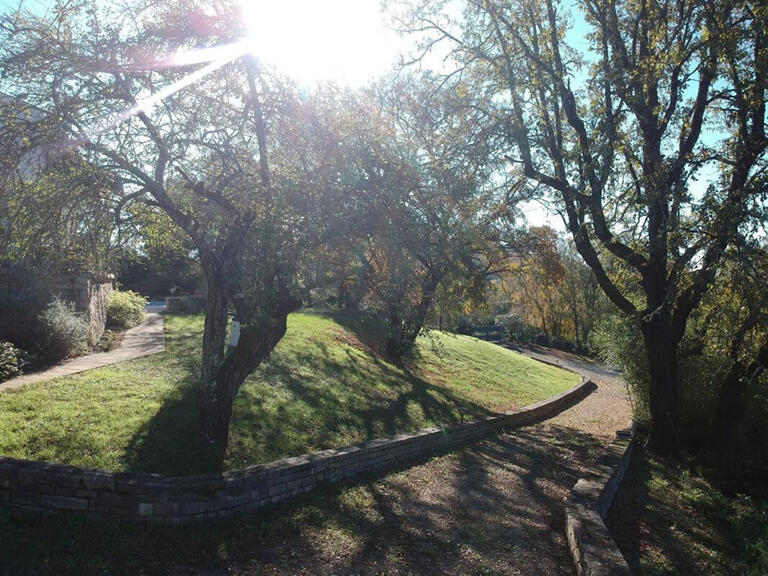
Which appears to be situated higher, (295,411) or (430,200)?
(430,200)

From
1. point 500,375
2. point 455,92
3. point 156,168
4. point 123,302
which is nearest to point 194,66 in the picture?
point 156,168

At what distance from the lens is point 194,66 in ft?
23.0

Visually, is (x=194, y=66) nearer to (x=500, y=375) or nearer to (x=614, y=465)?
(x=614, y=465)

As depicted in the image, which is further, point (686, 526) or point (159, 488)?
point (686, 526)

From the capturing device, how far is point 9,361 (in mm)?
8742

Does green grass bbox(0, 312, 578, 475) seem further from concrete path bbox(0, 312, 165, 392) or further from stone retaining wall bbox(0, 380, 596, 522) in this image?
stone retaining wall bbox(0, 380, 596, 522)

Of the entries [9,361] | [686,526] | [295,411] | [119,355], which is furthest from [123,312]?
[686,526]

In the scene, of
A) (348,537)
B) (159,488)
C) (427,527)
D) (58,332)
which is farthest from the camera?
(58,332)

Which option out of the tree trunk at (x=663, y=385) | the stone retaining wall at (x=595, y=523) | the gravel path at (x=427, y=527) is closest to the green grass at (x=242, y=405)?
the gravel path at (x=427, y=527)

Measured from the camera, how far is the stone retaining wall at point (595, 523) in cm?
459

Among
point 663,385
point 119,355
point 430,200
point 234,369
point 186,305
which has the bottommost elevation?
point 119,355

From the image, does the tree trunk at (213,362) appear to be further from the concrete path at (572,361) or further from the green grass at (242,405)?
the concrete path at (572,361)

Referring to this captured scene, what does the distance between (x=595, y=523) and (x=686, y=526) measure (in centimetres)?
236

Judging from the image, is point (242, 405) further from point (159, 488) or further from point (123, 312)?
point (123, 312)
